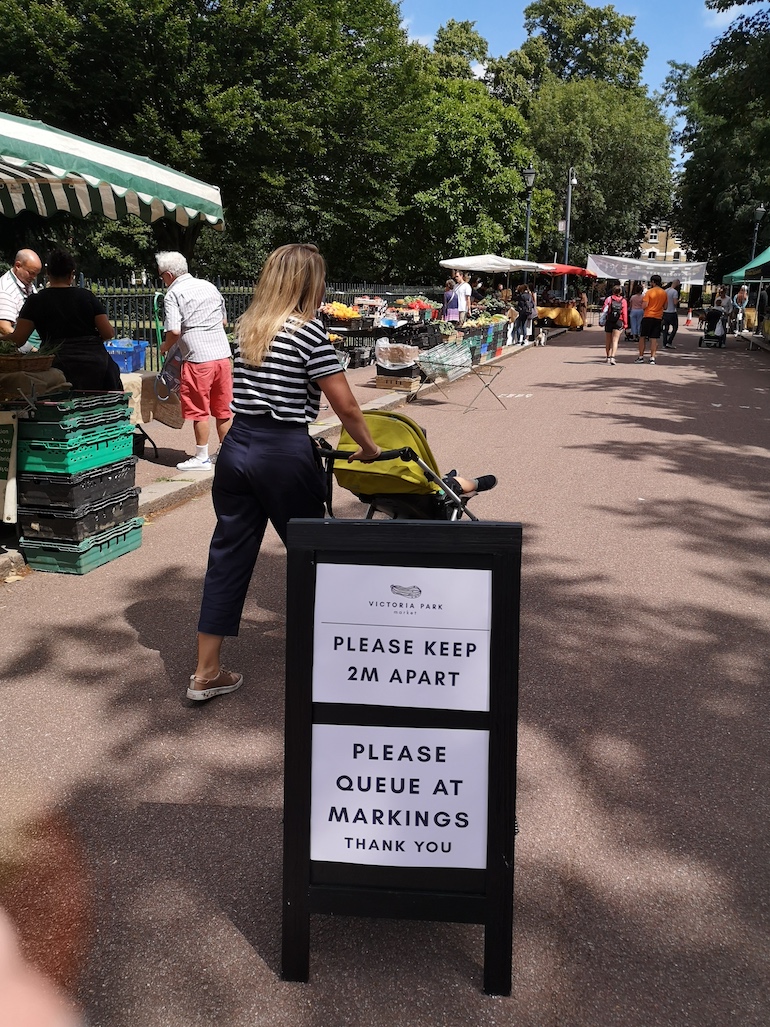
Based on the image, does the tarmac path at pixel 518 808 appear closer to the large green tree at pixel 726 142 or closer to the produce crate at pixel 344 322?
the produce crate at pixel 344 322

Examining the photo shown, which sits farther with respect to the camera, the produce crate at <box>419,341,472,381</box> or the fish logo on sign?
the produce crate at <box>419,341,472,381</box>

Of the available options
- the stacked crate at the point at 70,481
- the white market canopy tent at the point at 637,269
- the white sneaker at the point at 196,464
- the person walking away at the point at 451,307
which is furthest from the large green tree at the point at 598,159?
the stacked crate at the point at 70,481

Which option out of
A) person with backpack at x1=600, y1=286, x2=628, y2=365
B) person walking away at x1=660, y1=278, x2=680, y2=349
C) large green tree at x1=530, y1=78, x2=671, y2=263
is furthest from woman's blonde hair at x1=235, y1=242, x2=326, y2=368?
large green tree at x1=530, y1=78, x2=671, y2=263

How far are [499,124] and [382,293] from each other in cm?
1812

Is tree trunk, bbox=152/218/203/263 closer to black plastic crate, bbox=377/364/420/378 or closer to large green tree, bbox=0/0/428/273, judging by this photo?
large green tree, bbox=0/0/428/273

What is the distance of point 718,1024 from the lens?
7.63 feet

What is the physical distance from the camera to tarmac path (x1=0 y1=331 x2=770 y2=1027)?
2.44 meters

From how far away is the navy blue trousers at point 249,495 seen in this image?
11.9 ft

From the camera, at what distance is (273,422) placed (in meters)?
3.62

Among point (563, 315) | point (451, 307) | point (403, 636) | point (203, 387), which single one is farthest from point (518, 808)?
point (563, 315)

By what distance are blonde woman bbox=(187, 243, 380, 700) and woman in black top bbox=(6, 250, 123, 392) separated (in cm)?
329

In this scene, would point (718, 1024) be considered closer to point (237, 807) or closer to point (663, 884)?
point (663, 884)

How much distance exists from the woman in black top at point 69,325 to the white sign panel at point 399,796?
15.9 ft

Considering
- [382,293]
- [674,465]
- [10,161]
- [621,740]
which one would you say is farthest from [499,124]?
[621,740]
